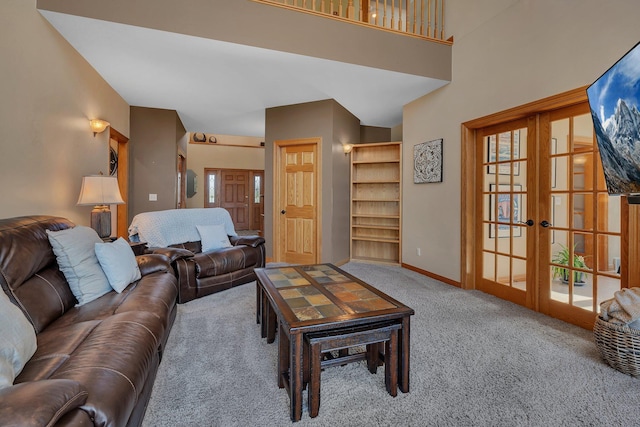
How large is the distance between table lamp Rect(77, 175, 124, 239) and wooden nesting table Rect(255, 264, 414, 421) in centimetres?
Result: 208

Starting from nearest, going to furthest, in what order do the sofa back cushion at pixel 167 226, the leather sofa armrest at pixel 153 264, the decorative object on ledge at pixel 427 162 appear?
1. the leather sofa armrest at pixel 153 264
2. the sofa back cushion at pixel 167 226
3. the decorative object on ledge at pixel 427 162

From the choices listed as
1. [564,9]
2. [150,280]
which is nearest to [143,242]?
[150,280]

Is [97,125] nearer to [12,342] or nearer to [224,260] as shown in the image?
[224,260]

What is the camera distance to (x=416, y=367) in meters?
1.92

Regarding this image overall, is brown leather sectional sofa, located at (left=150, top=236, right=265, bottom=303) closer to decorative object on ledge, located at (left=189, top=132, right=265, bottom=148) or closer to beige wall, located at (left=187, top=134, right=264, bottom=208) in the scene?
beige wall, located at (left=187, top=134, right=264, bottom=208)

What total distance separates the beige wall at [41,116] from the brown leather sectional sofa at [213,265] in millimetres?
1016

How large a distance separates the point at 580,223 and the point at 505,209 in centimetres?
73

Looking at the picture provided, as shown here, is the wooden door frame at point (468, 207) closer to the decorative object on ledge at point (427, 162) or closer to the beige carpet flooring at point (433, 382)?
the decorative object on ledge at point (427, 162)

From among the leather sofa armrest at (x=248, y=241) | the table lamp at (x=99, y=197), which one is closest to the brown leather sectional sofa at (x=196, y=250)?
the leather sofa armrest at (x=248, y=241)

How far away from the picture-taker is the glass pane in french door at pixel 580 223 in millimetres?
2412

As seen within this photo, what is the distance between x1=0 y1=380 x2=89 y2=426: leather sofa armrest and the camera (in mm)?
723

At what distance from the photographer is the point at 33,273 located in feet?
5.42

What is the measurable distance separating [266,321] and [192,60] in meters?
2.77

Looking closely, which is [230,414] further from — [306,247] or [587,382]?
[306,247]
